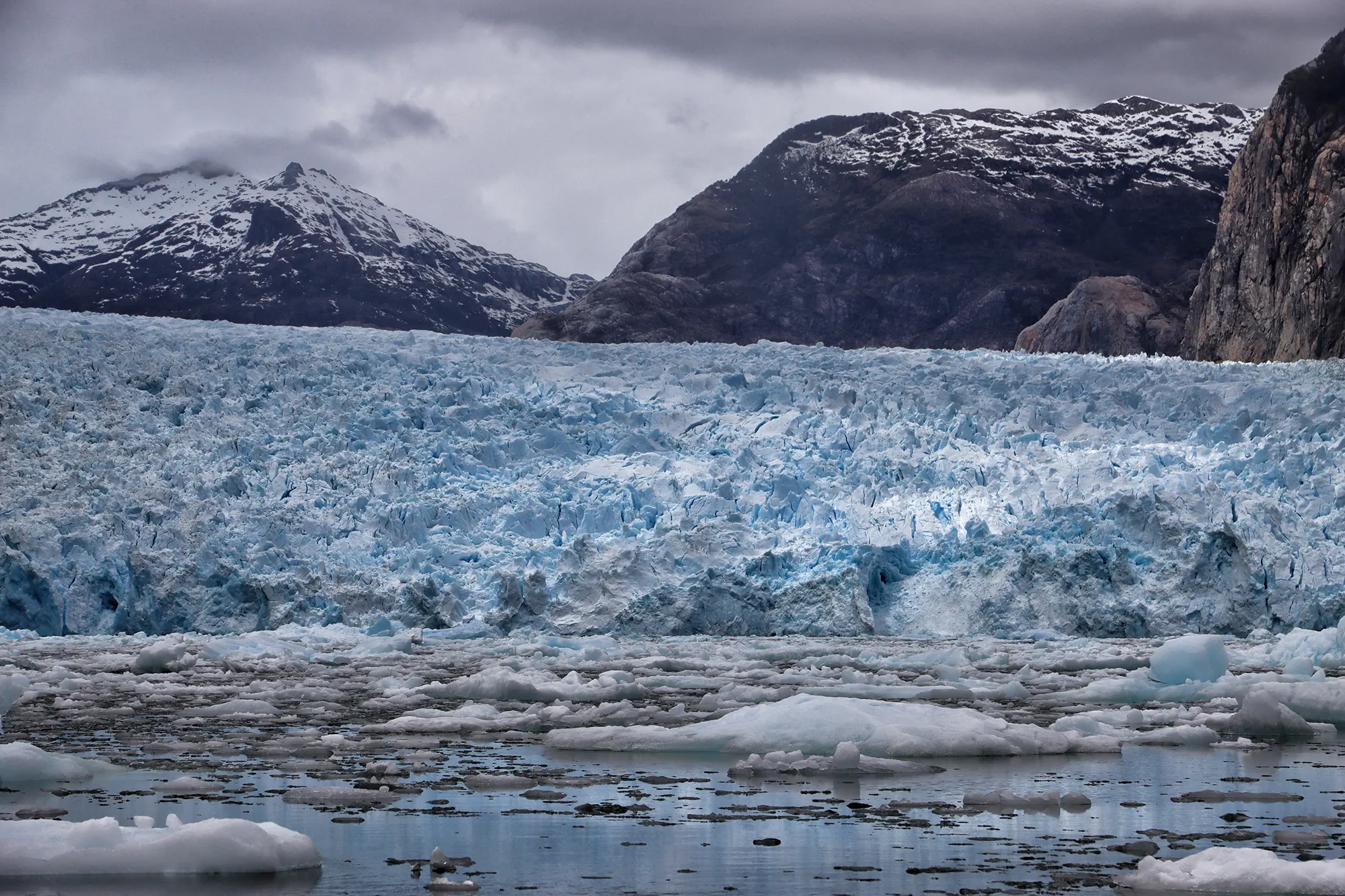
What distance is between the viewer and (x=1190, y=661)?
939 centimetres

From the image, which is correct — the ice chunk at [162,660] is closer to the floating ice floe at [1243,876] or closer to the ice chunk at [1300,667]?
the ice chunk at [1300,667]

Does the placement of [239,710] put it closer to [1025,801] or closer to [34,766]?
[34,766]

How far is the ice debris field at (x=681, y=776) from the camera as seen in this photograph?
151 inches

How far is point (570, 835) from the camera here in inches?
174

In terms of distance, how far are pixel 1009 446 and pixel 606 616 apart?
5.98 metres

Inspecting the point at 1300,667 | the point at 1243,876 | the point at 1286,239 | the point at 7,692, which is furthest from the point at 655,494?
the point at 1286,239

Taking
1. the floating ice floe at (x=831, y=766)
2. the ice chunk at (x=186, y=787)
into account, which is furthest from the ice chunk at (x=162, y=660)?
the floating ice floe at (x=831, y=766)

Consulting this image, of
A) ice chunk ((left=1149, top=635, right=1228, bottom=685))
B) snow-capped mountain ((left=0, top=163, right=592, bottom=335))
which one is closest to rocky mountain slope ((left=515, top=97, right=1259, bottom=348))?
snow-capped mountain ((left=0, top=163, right=592, bottom=335))

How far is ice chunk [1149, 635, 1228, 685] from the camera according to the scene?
9.29 metres

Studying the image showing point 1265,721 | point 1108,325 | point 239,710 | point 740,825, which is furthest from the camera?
point 1108,325

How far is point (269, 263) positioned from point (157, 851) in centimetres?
7167

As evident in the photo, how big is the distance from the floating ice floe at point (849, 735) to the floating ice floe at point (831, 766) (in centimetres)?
23

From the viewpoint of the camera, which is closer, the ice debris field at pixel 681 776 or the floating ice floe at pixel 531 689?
the ice debris field at pixel 681 776

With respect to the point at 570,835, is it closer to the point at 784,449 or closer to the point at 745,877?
the point at 745,877
